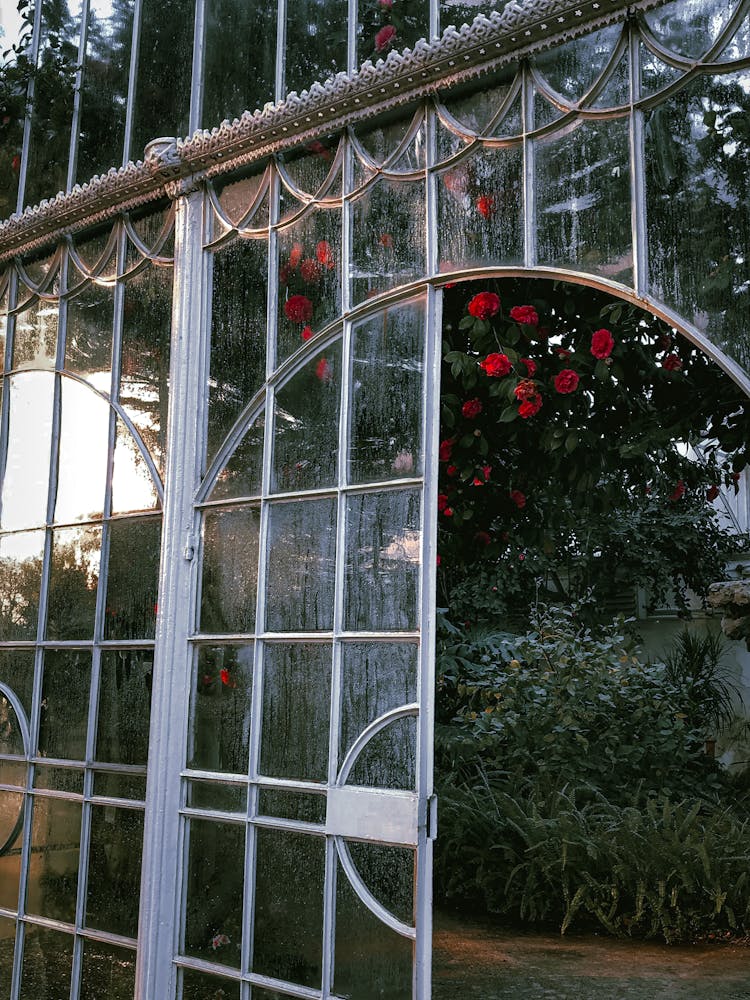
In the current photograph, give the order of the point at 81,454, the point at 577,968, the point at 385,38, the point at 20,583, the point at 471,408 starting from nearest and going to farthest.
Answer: the point at 385,38 < the point at 81,454 < the point at 20,583 < the point at 471,408 < the point at 577,968

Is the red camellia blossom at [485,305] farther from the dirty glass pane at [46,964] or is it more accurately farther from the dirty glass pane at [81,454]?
the dirty glass pane at [46,964]

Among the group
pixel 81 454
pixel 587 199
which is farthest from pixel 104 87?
pixel 587 199

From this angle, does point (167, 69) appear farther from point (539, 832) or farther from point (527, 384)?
point (539, 832)

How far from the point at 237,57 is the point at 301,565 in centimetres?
153

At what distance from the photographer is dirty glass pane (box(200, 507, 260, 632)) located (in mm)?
2703

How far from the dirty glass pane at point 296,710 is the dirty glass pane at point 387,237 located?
92cm

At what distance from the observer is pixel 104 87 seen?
131 inches

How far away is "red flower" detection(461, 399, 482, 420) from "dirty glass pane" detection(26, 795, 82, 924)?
5.83ft

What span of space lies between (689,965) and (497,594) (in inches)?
135

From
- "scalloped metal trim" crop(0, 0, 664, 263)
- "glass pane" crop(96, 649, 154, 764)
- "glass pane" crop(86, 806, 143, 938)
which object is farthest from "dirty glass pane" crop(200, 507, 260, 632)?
"scalloped metal trim" crop(0, 0, 664, 263)

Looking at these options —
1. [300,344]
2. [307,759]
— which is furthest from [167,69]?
[307,759]

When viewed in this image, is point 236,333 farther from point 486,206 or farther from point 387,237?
point 486,206

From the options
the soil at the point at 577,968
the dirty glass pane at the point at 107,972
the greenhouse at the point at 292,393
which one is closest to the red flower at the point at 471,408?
the greenhouse at the point at 292,393

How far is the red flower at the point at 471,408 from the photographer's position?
3.51m
